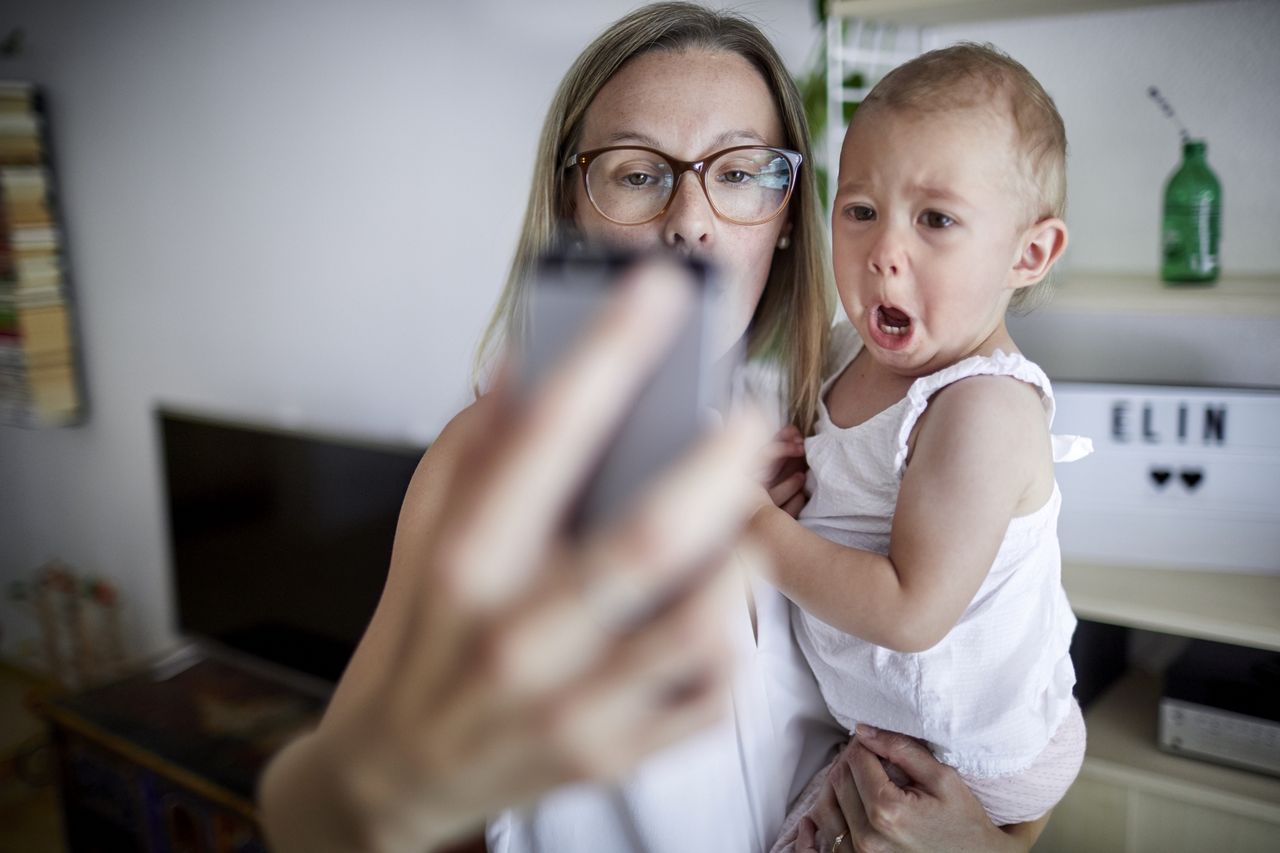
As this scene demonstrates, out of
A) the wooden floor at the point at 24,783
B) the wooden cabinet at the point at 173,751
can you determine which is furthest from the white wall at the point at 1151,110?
the wooden floor at the point at 24,783

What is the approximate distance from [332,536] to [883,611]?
1.94 m

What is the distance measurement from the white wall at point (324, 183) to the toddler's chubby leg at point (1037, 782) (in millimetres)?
953

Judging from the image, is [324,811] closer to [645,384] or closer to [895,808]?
[645,384]

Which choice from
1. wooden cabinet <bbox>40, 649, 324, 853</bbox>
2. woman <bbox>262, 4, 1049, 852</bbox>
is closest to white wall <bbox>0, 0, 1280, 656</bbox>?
wooden cabinet <bbox>40, 649, 324, 853</bbox>

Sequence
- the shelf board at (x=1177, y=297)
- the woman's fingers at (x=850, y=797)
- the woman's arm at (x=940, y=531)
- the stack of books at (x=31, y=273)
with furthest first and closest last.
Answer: the stack of books at (x=31, y=273) → the shelf board at (x=1177, y=297) → the woman's fingers at (x=850, y=797) → the woman's arm at (x=940, y=531)

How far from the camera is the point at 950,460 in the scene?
77 cm

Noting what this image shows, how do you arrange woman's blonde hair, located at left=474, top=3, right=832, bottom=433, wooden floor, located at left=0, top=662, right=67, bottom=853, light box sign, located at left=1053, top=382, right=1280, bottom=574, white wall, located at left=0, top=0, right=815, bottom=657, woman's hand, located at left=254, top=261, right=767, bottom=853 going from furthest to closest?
wooden floor, located at left=0, top=662, right=67, bottom=853, white wall, located at left=0, top=0, right=815, bottom=657, light box sign, located at left=1053, top=382, right=1280, bottom=574, woman's blonde hair, located at left=474, top=3, right=832, bottom=433, woman's hand, located at left=254, top=261, right=767, bottom=853

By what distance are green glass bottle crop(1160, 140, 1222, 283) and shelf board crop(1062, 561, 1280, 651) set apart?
45cm

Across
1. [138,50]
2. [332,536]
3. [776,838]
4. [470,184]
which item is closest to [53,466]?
[138,50]

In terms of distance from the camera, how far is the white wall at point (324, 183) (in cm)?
153

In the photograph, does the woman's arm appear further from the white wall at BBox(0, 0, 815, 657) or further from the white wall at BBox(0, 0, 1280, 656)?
the white wall at BBox(0, 0, 815, 657)

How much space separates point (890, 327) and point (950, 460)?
0.15 m

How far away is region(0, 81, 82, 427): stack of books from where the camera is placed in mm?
3359

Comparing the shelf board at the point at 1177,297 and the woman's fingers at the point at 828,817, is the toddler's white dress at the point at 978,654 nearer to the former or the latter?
the woman's fingers at the point at 828,817
